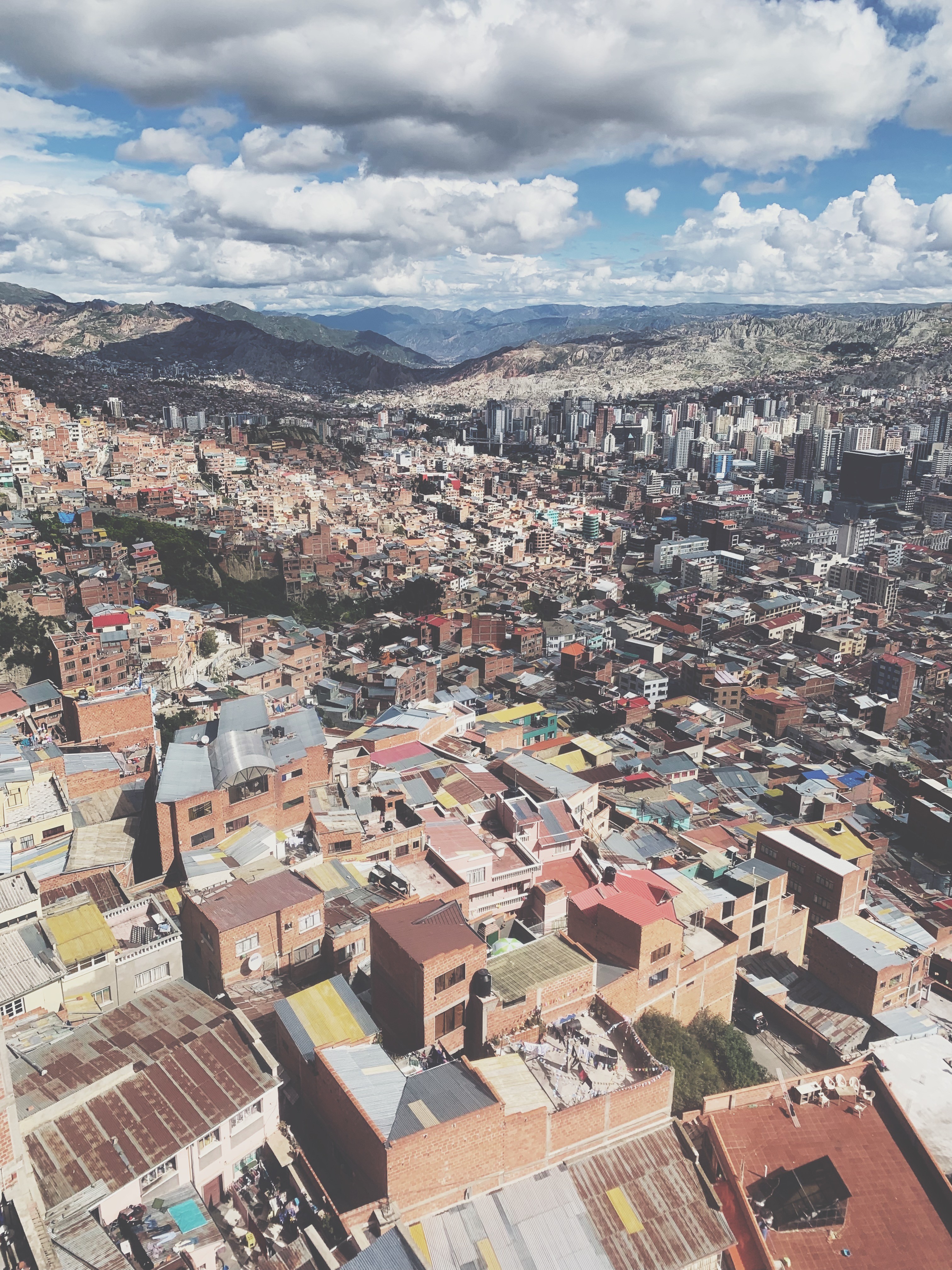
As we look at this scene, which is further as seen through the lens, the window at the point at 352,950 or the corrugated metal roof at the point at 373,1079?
the window at the point at 352,950

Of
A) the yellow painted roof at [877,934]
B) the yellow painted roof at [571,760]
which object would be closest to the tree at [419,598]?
the yellow painted roof at [571,760]

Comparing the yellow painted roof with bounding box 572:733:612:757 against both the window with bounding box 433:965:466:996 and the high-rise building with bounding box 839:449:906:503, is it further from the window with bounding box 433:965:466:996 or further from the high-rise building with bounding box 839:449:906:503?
the high-rise building with bounding box 839:449:906:503

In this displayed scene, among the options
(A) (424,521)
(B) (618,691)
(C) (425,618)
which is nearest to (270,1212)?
(B) (618,691)

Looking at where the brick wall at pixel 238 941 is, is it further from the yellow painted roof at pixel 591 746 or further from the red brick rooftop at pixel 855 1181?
the yellow painted roof at pixel 591 746

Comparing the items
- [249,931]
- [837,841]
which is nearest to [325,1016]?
[249,931]

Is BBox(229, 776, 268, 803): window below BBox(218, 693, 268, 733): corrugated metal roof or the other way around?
below

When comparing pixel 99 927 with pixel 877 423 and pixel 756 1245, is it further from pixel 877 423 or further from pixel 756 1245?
pixel 877 423

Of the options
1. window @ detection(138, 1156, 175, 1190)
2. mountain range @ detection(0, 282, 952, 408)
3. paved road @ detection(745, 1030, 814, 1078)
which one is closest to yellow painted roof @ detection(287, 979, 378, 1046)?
window @ detection(138, 1156, 175, 1190)
